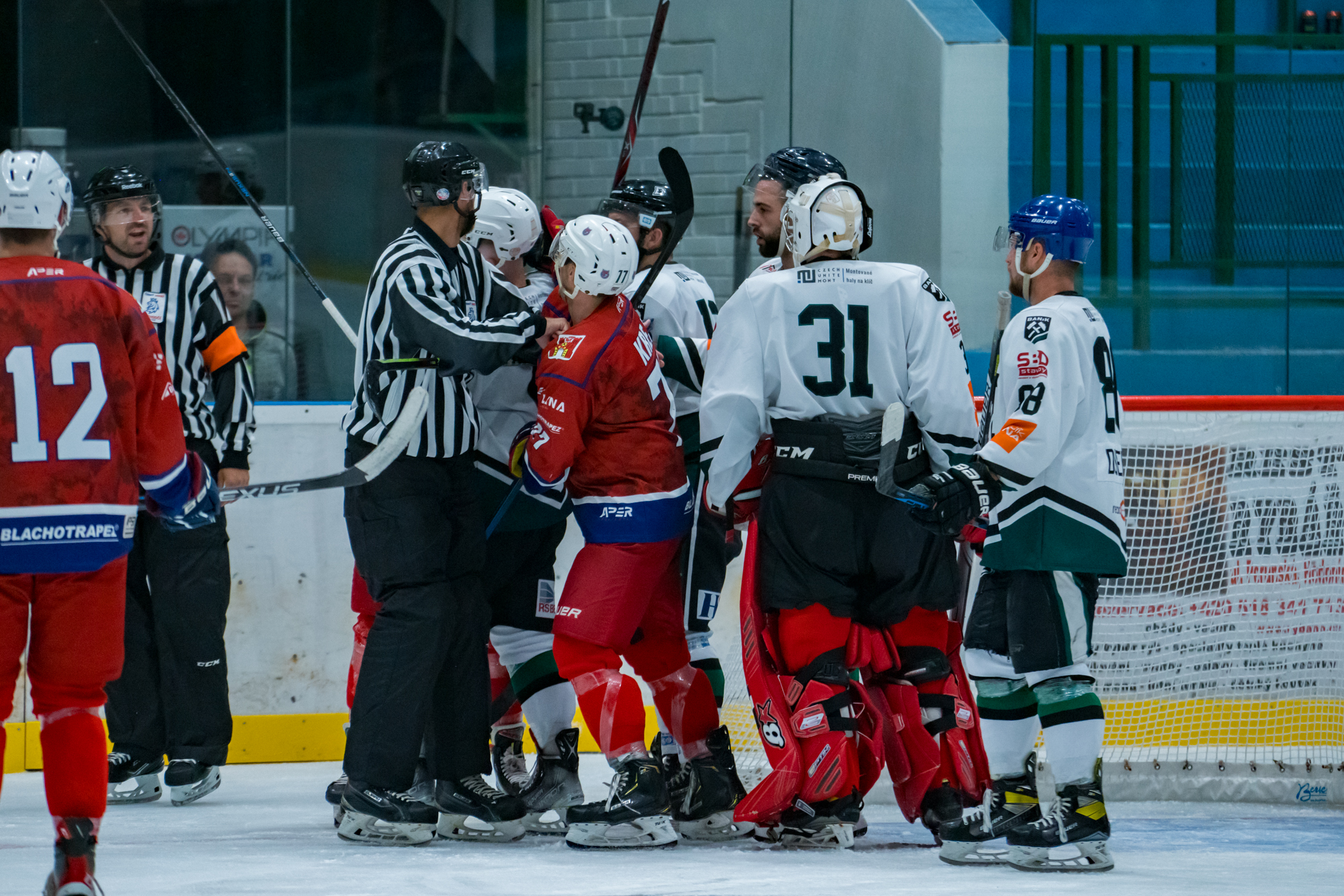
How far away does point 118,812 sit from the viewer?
12.1ft

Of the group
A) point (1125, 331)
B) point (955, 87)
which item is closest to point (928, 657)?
Result: point (1125, 331)

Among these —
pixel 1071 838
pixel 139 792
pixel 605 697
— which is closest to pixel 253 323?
pixel 139 792

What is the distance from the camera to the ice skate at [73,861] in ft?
8.18

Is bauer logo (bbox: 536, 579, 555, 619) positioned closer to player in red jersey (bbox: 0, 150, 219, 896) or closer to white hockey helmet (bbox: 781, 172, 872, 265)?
white hockey helmet (bbox: 781, 172, 872, 265)

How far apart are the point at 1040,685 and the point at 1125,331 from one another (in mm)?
2857

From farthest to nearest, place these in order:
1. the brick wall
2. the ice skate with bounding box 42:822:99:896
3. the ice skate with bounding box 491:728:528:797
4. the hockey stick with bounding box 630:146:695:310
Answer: the brick wall → the ice skate with bounding box 491:728:528:797 → the hockey stick with bounding box 630:146:695:310 → the ice skate with bounding box 42:822:99:896

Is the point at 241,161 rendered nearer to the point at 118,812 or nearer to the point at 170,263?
the point at 170,263

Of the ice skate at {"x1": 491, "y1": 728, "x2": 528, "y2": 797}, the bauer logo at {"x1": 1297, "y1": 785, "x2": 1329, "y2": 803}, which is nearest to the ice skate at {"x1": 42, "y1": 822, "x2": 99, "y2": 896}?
the ice skate at {"x1": 491, "y1": 728, "x2": 528, "y2": 797}

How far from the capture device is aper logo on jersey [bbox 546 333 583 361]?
3.19 meters

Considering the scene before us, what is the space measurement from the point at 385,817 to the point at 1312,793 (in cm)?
208

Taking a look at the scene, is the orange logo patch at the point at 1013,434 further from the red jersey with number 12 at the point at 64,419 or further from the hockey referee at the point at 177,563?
the hockey referee at the point at 177,563

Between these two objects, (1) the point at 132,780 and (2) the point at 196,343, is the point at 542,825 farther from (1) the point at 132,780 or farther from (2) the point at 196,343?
(2) the point at 196,343

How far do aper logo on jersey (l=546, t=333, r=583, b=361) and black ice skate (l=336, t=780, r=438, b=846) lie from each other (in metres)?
0.89

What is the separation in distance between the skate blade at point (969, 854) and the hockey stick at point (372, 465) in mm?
1256
